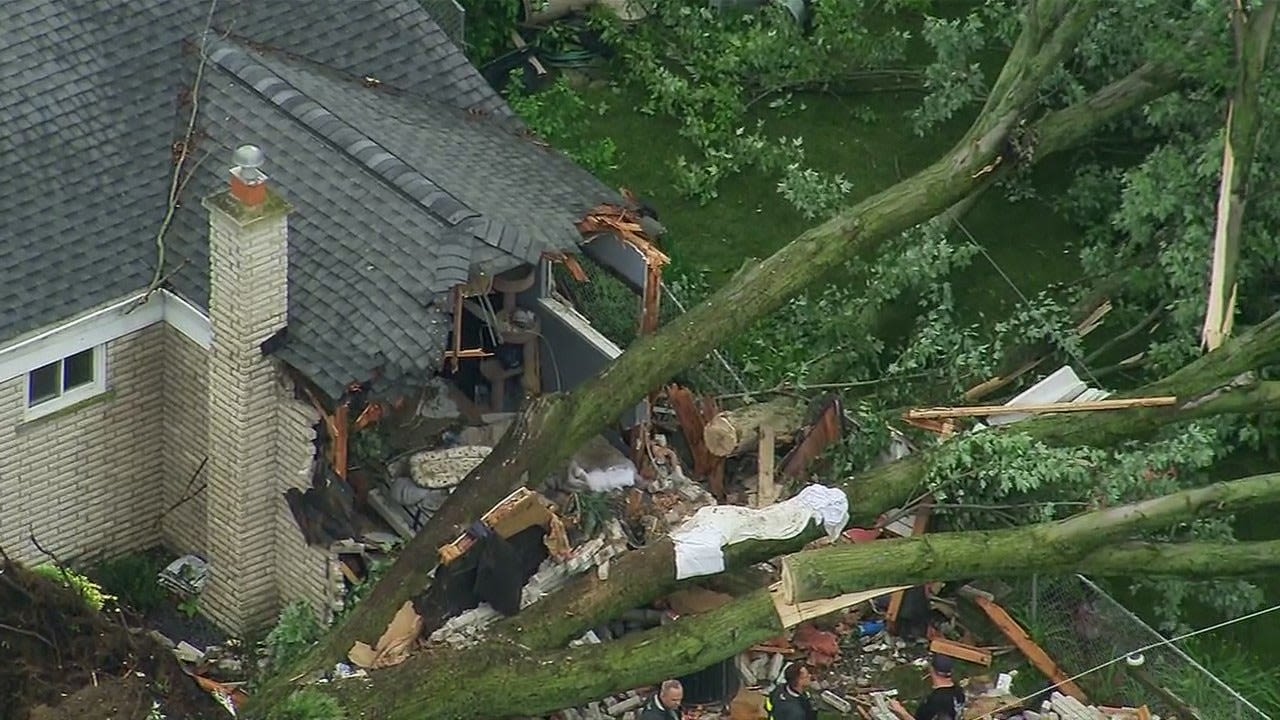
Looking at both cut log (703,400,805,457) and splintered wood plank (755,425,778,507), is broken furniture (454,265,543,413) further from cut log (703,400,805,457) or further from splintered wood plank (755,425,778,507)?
splintered wood plank (755,425,778,507)

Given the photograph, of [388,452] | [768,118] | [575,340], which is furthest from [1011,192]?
[388,452]

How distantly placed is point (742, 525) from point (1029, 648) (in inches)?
115

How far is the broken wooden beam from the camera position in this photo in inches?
924

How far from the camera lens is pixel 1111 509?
71.7 ft

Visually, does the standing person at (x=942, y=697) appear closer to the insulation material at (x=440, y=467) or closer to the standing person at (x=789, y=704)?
the standing person at (x=789, y=704)

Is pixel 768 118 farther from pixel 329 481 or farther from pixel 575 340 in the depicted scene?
pixel 329 481

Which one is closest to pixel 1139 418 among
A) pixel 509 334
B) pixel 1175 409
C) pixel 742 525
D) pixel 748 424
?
pixel 1175 409

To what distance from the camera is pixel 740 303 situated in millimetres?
24062

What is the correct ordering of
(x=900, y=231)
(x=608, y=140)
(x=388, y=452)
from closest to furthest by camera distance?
1. (x=388, y=452)
2. (x=900, y=231)
3. (x=608, y=140)

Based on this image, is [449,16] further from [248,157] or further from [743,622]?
[743,622]

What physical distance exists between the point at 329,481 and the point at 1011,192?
8681mm

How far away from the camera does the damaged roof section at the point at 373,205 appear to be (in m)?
22.5

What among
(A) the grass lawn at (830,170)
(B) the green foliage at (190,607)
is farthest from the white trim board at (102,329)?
(A) the grass lawn at (830,170)

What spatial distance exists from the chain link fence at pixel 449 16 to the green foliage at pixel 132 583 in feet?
22.0
